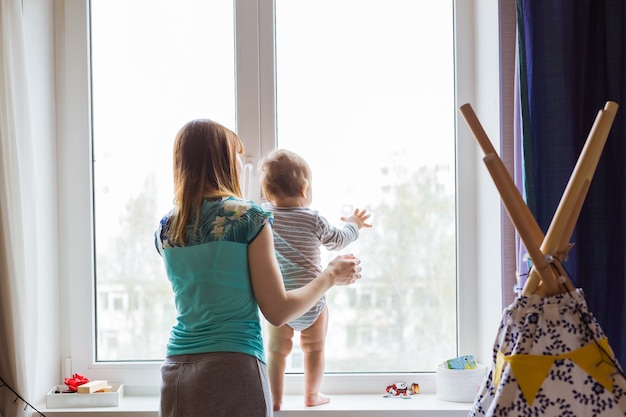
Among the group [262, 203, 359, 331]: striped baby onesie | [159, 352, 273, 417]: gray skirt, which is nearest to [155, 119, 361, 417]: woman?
[159, 352, 273, 417]: gray skirt

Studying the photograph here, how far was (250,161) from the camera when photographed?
2363mm

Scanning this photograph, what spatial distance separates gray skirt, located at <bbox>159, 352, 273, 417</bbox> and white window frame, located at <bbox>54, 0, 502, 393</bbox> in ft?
2.35

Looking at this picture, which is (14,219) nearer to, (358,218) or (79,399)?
(79,399)

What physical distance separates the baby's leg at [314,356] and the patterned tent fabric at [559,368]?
78 centimetres

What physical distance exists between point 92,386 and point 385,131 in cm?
121

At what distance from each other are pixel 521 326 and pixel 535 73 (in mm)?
704

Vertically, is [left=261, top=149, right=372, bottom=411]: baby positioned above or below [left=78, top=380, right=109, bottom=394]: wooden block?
above

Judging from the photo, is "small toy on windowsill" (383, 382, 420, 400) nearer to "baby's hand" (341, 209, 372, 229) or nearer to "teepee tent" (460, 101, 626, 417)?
"baby's hand" (341, 209, 372, 229)

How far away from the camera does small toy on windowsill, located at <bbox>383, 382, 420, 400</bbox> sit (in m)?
2.33

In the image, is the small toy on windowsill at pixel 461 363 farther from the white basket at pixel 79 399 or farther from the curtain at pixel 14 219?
the curtain at pixel 14 219

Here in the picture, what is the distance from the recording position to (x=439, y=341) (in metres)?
2.41

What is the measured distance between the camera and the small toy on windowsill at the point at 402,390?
7.63ft

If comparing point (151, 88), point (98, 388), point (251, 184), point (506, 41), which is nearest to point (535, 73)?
point (506, 41)

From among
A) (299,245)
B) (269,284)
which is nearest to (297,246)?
(299,245)
